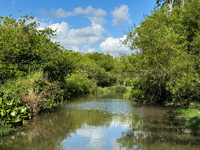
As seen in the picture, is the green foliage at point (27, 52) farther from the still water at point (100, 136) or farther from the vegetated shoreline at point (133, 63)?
the still water at point (100, 136)

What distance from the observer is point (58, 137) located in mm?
11734

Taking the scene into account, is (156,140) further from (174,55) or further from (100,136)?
(174,55)

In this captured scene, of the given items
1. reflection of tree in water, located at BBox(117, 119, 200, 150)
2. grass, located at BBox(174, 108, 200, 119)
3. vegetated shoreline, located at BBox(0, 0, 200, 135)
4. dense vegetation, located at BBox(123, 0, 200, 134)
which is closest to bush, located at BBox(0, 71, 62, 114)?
vegetated shoreline, located at BBox(0, 0, 200, 135)

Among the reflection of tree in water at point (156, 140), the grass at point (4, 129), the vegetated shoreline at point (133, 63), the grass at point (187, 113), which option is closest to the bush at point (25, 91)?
the vegetated shoreline at point (133, 63)

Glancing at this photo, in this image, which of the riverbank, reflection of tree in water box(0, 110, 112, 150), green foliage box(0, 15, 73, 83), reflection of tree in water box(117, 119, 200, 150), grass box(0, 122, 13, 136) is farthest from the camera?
green foliage box(0, 15, 73, 83)

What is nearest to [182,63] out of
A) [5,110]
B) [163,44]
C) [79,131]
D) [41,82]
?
[163,44]

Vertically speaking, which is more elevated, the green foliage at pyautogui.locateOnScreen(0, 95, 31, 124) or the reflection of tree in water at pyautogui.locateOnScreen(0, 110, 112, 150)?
the green foliage at pyautogui.locateOnScreen(0, 95, 31, 124)

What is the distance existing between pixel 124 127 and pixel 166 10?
13.6m

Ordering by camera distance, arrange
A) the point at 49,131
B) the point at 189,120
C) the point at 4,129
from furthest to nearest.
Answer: the point at 189,120
the point at 49,131
the point at 4,129

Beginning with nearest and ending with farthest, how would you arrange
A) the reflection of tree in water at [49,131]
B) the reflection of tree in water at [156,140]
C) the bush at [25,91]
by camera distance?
the reflection of tree in water at [156,140]
the reflection of tree in water at [49,131]
the bush at [25,91]

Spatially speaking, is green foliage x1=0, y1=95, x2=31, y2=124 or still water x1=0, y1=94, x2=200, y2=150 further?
green foliage x1=0, y1=95, x2=31, y2=124

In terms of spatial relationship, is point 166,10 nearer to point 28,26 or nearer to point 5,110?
point 28,26

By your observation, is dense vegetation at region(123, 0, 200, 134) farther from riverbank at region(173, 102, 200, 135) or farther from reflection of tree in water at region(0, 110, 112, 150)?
reflection of tree in water at region(0, 110, 112, 150)

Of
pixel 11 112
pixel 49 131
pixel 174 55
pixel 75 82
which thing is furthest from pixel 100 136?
pixel 75 82
